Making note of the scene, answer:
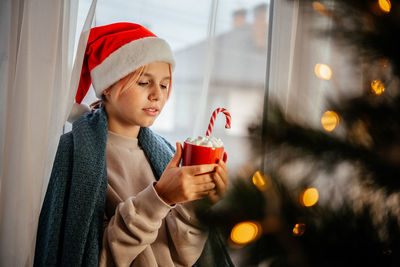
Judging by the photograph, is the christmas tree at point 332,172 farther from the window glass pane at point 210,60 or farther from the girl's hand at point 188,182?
the window glass pane at point 210,60

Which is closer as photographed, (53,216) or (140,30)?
(53,216)

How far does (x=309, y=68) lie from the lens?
1.52 meters

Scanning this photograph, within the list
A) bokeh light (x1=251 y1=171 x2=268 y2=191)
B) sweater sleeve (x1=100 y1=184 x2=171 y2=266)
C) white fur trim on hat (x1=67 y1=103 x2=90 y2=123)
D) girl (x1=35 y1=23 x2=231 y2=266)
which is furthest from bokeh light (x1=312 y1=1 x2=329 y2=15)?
white fur trim on hat (x1=67 y1=103 x2=90 y2=123)

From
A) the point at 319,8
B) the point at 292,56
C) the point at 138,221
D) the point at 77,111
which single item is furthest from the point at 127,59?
the point at 292,56

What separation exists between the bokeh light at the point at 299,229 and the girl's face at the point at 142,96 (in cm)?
73

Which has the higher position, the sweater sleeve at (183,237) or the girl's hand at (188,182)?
the girl's hand at (188,182)

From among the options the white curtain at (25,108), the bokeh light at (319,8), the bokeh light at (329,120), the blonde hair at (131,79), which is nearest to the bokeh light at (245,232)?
the bokeh light at (329,120)

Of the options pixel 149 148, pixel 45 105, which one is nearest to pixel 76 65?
pixel 45 105

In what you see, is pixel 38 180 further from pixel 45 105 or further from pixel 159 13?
pixel 159 13

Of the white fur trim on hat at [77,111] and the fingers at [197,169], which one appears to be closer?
the fingers at [197,169]

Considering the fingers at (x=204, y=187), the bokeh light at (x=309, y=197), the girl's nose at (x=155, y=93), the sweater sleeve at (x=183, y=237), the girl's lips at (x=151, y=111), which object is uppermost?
the girl's nose at (x=155, y=93)

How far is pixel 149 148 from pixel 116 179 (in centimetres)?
16

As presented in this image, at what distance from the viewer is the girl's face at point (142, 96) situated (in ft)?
3.42

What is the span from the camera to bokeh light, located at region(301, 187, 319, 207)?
43cm
